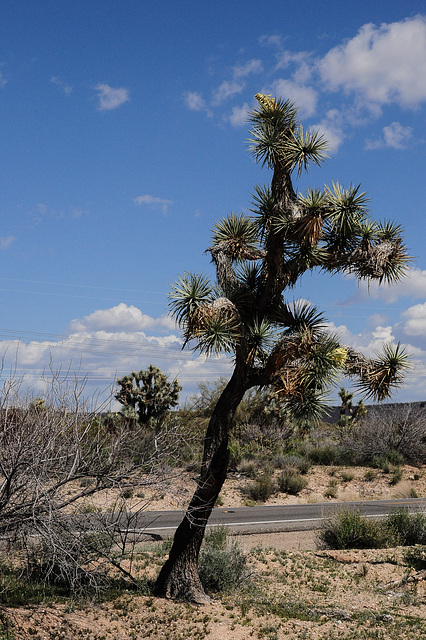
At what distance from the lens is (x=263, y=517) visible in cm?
2077

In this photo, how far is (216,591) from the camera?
11000mm

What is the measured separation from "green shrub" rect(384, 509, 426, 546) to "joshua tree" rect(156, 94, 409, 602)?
8028mm

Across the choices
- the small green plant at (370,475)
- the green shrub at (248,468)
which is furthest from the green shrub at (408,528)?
the small green plant at (370,475)

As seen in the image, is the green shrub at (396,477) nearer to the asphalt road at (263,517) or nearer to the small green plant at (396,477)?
the small green plant at (396,477)

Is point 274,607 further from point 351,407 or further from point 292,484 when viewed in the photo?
point 351,407

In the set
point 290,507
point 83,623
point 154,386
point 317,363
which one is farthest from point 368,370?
point 154,386

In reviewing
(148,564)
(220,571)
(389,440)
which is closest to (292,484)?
(389,440)

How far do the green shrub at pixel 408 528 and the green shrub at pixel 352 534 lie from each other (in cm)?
41

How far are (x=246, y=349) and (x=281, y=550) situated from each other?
7.68 metres

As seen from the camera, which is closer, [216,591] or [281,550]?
[216,591]

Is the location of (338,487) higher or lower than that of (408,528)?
Answer: higher

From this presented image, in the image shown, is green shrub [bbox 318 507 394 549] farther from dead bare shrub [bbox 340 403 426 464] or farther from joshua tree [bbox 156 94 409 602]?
dead bare shrub [bbox 340 403 426 464]

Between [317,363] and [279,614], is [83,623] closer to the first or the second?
[279,614]

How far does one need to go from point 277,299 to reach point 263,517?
12.5 metres
